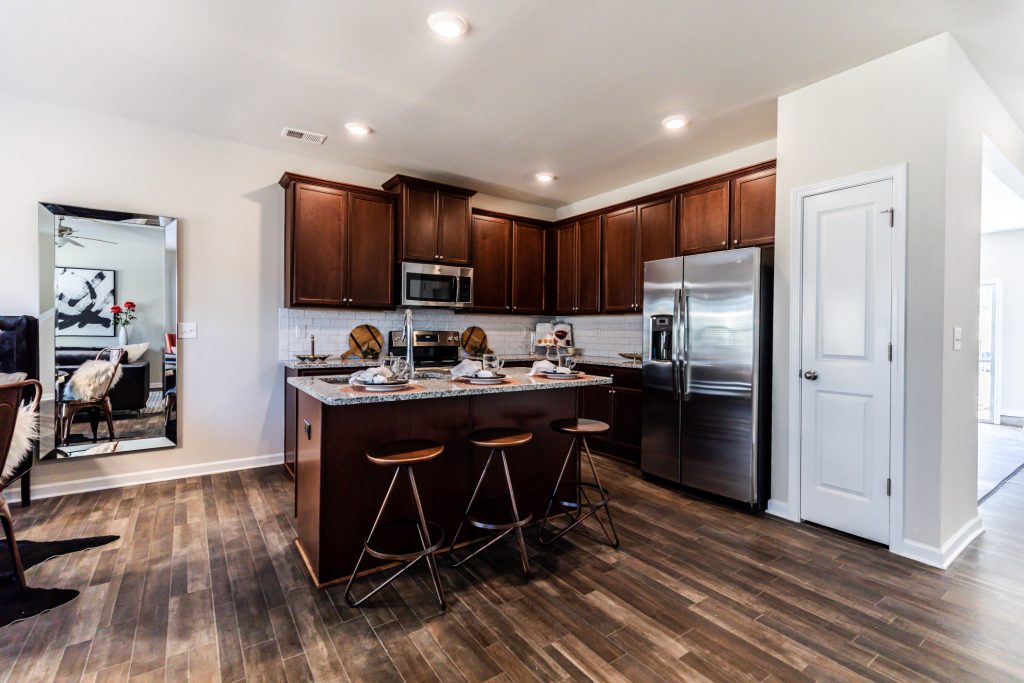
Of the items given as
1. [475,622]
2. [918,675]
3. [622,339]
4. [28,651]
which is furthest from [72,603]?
[622,339]

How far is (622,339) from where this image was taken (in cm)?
529

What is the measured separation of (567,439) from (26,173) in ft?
13.7

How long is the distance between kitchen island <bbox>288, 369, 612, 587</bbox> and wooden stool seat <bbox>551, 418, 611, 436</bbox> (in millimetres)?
200

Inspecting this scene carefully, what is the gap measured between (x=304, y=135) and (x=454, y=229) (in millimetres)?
1537

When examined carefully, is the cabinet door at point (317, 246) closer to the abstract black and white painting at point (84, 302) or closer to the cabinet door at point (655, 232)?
the abstract black and white painting at point (84, 302)

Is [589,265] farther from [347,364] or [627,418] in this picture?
[347,364]

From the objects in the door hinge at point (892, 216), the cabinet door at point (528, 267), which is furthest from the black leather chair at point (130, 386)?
the door hinge at point (892, 216)

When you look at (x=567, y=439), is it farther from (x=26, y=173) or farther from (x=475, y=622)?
(x=26, y=173)

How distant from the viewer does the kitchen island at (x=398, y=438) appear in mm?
2219

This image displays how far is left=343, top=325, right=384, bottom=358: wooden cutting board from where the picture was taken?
4.64 metres

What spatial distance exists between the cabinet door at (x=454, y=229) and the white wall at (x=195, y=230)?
916 millimetres

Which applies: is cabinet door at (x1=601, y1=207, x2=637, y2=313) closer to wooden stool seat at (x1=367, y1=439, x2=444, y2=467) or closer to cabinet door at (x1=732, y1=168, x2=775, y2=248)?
cabinet door at (x1=732, y1=168, x2=775, y2=248)

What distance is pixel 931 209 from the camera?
2.53 m

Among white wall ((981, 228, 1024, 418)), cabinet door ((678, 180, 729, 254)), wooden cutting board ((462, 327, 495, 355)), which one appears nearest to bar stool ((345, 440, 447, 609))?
cabinet door ((678, 180, 729, 254))
